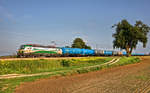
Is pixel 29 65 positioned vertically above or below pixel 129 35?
below

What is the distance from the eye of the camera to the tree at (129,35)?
43.3 m

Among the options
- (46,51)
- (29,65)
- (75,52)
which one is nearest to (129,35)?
(75,52)

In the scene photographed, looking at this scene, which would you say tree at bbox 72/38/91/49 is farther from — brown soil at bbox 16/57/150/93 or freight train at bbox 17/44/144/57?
brown soil at bbox 16/57/150/93

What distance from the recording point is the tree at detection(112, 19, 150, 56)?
43.3 meters

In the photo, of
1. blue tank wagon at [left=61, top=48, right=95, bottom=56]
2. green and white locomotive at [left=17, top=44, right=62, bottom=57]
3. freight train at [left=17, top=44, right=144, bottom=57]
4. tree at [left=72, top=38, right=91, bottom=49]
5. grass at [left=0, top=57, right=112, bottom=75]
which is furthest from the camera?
tree at [left=72, top=38, right=91, bottom=49]

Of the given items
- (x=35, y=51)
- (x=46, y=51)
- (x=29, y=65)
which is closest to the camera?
(x=29, y=65)

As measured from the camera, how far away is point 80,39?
3433 inches

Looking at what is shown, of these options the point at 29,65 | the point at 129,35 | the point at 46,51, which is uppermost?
the point at 129,35

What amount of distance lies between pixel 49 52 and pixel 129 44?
28.0 meters

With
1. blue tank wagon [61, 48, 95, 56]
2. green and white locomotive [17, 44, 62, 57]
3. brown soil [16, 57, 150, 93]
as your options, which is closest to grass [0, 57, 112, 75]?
brown soil [16, 57, 150, 93]

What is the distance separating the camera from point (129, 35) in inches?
1772

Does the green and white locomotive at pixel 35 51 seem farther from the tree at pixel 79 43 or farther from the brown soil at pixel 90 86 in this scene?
the tree at pixel 79 43

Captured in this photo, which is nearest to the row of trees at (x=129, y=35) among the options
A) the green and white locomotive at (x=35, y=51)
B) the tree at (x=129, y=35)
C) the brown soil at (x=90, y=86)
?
the tree at (x=129, y=35)

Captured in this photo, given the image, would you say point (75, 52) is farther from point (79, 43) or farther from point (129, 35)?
point (79, 43)
